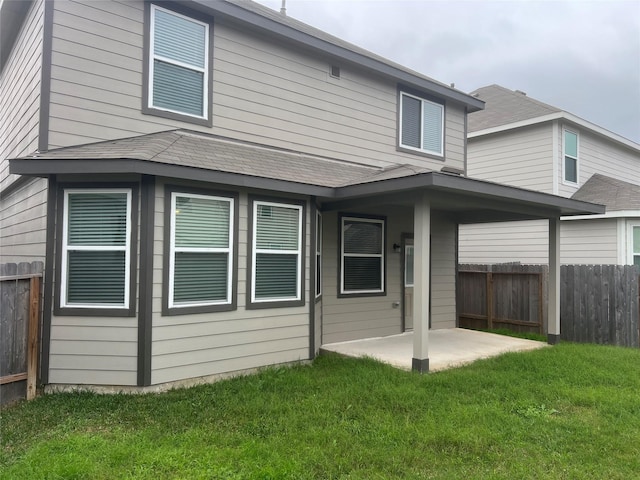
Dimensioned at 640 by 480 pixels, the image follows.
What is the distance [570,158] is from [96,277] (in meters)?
12.5

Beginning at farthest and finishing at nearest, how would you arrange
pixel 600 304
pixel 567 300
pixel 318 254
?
pixel 567 300, pixel 600 304, pixel 318 254

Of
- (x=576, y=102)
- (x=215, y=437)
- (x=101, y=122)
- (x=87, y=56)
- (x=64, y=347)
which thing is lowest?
(x=215, y=437)

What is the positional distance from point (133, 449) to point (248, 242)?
297cm

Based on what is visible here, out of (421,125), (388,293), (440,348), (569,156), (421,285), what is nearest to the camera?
(421,285)

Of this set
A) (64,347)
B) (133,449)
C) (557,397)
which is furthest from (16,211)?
(557,397)

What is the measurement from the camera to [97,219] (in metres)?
5.11

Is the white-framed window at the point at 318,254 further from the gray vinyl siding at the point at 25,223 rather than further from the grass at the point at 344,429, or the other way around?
the gray vinyl siding at the point at 25,223

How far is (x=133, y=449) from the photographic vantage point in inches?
138

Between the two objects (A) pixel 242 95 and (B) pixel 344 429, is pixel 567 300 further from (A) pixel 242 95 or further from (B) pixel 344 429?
(A) pixel 242 95

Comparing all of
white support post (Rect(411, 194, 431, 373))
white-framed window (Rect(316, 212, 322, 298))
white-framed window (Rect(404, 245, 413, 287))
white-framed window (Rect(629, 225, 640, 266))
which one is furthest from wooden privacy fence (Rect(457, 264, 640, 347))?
white-framed window (Rect(316, 212, 322, 298))

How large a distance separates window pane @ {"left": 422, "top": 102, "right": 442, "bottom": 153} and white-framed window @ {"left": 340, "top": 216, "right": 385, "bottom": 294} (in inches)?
87.5

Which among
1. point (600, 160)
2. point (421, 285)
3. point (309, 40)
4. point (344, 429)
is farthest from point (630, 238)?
point (344, 429)

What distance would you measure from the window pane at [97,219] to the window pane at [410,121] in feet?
19.0

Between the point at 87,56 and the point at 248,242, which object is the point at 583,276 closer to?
the point at 248,242
